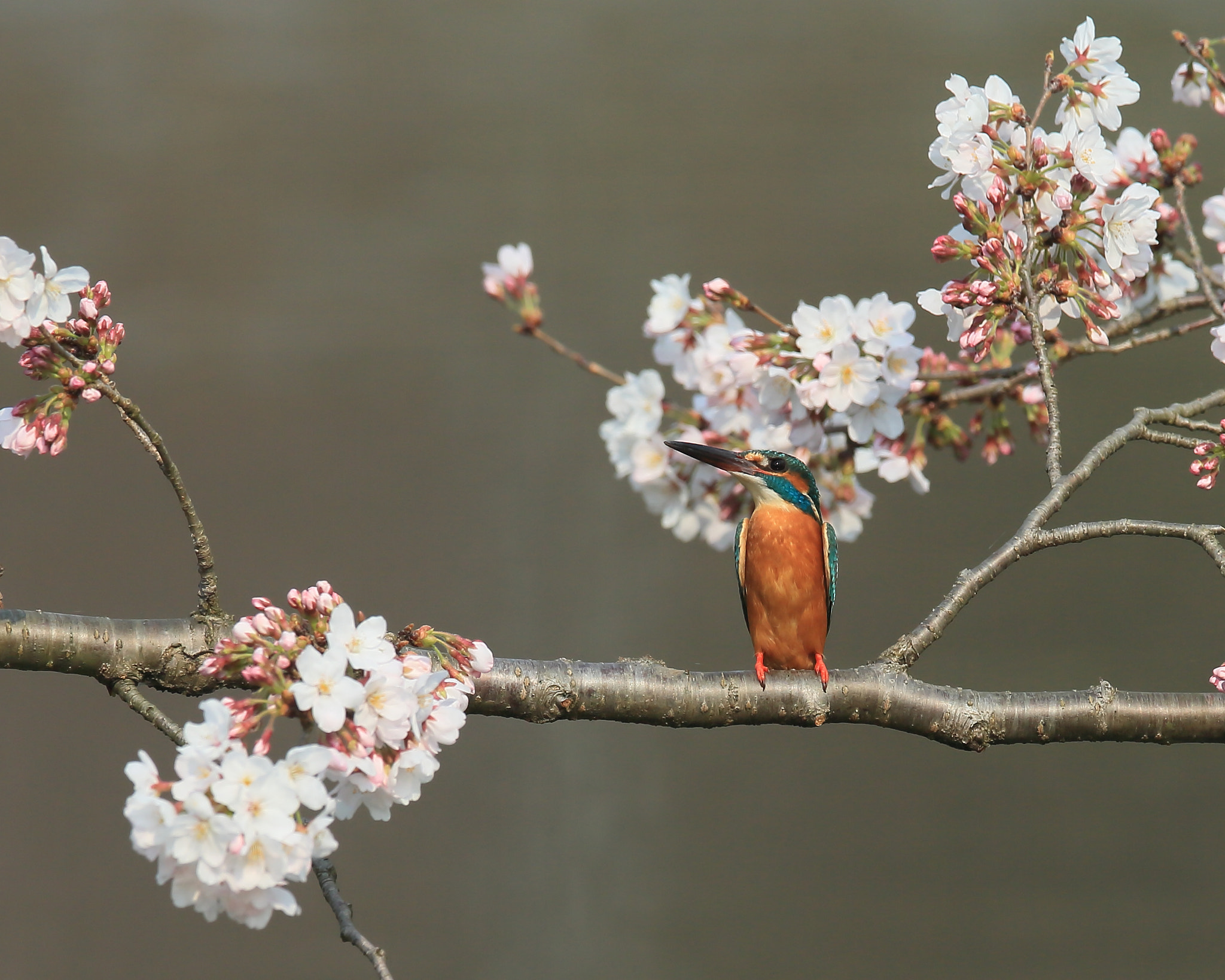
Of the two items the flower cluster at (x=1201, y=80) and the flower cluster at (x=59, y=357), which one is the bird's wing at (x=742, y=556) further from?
the flower cluster at (x=59, y=357)

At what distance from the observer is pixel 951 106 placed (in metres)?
0.99

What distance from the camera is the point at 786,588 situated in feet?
4.49

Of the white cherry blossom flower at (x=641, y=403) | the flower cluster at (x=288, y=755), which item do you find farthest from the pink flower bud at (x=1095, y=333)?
the flower cluster at (x=288, y=755)

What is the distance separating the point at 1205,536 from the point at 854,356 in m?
0.40

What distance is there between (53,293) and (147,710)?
322 millimetres

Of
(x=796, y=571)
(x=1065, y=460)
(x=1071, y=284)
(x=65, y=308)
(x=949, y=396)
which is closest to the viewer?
(x=65, y=308)

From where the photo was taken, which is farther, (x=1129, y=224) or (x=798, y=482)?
(x=798, y=482)

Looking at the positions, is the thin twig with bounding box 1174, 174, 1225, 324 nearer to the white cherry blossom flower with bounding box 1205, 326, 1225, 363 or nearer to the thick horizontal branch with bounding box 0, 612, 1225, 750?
the white cherry blossom flower with bounding box 1205, 326, 1225, 363

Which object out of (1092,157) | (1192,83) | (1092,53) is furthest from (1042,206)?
(1192,83)

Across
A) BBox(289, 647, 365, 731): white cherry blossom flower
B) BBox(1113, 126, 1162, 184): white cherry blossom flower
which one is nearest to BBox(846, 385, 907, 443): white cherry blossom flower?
BBox(1113, 126, 1162, 184): white cherry blossom flower

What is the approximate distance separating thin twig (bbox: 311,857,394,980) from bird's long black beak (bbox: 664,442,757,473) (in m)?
0.67

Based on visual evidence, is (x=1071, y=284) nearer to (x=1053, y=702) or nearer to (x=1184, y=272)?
(x=1053, y=702)

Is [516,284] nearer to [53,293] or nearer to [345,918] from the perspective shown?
[53,293]

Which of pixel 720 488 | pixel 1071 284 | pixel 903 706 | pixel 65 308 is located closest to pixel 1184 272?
pixel 1071 284
